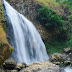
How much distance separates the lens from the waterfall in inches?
369

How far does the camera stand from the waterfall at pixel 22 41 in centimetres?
938

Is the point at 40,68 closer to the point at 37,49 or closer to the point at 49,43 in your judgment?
the point at 37,49

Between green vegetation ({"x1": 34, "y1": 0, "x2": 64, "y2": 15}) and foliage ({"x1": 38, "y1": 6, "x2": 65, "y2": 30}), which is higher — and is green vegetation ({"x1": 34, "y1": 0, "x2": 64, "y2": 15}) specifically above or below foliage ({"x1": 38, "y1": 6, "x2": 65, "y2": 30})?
above

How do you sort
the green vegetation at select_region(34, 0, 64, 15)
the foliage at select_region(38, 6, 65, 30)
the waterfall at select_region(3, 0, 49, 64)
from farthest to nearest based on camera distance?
the green vegetation at select_region(34, 0, 64, 15) < the foliage at select_region(38, 6, 65, 30) < the waterfall at select_region(3, 0, 49, 64)

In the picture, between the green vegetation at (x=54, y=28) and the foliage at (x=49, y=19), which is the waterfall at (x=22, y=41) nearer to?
the green vegetation at (x=54, y=28)

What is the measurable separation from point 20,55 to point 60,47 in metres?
7.62

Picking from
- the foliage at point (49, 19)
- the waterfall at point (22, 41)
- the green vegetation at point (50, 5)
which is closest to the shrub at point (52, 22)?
the foliage at point (49, 19)

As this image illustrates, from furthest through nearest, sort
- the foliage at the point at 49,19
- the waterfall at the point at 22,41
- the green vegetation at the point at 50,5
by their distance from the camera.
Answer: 1. the green vegetation at the point at 50,5
2. the foliage at the point at 49,19
3. the waterfall at the point at 22,41

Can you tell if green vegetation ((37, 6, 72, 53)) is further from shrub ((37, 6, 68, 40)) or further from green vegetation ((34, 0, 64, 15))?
green vegetation ((34, 0, 64, 15))

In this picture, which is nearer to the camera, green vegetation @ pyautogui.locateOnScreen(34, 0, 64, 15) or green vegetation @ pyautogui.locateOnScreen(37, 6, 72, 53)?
green vegetation @ pyautogui.locateOnScreen(37, 6, 72, 53)

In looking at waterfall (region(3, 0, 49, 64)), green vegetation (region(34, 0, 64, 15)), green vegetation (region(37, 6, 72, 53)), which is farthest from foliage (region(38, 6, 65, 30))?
waterfall (region(3, 0, 49, 64))

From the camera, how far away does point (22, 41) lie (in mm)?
10508

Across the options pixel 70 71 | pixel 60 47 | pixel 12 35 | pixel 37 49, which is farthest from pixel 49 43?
pixel 70 71

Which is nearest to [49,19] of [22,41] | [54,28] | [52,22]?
[52,22]
